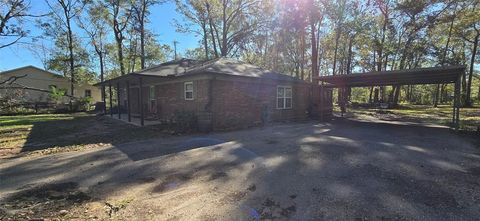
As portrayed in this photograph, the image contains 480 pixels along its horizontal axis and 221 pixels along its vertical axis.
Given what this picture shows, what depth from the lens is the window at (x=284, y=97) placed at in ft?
47.0

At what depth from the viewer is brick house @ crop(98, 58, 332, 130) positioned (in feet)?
36.3

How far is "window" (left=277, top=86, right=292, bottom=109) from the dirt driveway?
24.5 ft

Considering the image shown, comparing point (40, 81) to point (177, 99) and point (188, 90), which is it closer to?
point (177, 99)

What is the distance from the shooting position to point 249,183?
424cm

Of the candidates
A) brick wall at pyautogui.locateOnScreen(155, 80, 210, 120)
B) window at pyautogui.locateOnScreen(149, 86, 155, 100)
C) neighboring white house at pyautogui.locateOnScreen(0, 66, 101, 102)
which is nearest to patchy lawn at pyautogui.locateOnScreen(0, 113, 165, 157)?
brick wall at pyautogui.locateOnScreen(155, 80, 210, 120)

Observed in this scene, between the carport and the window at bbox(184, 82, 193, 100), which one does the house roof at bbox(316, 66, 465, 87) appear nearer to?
the carport

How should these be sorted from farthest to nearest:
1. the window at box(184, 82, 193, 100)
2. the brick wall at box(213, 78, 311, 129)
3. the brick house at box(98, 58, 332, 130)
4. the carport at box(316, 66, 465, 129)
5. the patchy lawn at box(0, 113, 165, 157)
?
the window at box(184, 82, 193, 100) < the brick wall at box(213, 78, 311, 129) < the brick house at box(98, 58, 332, 130) < the carport at box(316, 66, 465, 129) < the patchy lawn at box(0, 113, 165, 157)

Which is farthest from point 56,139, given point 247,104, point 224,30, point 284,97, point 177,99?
point 224,30

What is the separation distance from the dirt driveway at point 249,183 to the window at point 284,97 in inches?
294

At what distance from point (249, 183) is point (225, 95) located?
7.45m

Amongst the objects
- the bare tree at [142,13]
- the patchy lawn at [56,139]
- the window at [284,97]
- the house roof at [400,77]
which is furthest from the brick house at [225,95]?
the bare tree at [142,13]

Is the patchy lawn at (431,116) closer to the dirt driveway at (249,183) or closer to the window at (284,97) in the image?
the window at (284,97)

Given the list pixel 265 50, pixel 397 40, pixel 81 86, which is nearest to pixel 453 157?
pixel 397 40

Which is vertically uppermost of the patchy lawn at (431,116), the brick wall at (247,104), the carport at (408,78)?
the carport at (408,78)
